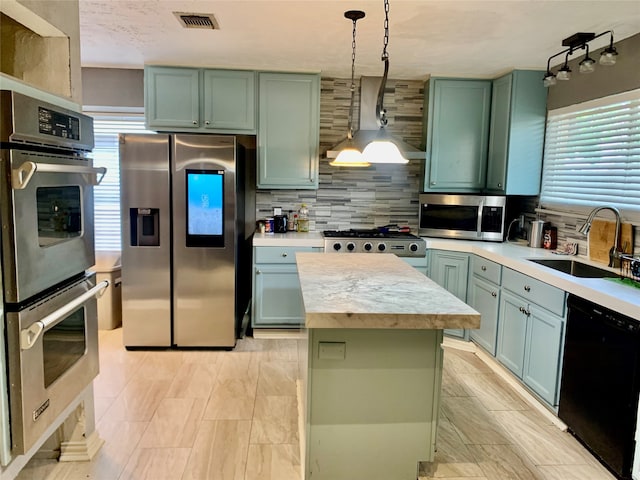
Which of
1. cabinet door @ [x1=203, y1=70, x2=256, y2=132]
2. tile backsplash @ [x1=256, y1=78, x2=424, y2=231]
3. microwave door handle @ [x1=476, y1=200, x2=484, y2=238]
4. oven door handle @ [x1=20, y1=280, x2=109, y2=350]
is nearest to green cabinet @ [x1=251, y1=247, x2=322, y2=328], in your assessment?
tile backsplash @ [x1=256, y1=78, x2=424, y2=231]

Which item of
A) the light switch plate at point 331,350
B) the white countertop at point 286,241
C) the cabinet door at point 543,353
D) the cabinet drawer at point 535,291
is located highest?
the white countertop at point 286,241

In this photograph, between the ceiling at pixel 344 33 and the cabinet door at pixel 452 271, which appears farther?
the cabinet door at pixel 452 271

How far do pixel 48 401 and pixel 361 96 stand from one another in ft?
11.2

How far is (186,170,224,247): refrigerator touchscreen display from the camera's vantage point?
11.5 feet

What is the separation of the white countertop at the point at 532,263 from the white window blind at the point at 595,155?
44cm

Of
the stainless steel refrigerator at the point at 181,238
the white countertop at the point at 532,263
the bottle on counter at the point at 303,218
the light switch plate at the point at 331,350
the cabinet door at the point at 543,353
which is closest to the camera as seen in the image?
the light switch plate at the point at 331,350

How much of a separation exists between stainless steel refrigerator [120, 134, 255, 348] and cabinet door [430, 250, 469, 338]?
1.67 metres

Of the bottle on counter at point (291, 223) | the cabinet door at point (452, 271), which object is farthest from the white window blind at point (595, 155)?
the bottle on counter at point (291, 223)

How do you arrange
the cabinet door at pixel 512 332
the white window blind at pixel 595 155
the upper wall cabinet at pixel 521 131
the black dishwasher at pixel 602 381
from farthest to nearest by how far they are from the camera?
1. the upper wall cabinet at pixel 521 131
2. the cabinet door at pixel 512 332
3. the white window blind at pixel 595 155
4. the black dishwasher at pixel 602 381

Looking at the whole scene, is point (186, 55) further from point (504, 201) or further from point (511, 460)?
point (511, 460)

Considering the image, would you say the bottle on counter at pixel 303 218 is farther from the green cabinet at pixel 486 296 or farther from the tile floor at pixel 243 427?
the green cabinet at pixel 486 296

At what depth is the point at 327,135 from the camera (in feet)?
14.3

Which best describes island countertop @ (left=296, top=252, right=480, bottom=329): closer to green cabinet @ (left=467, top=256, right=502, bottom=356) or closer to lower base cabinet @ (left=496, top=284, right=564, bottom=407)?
lower base cabinet @ (left=496, top=284, right=564, bottom=407)

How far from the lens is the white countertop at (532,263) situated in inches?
86.2
